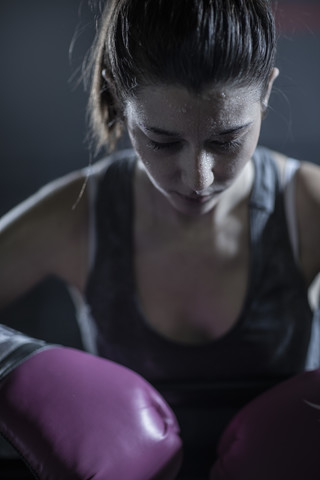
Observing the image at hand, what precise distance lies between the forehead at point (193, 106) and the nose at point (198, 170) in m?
0.04

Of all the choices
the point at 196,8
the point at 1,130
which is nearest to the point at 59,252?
the point at 196,8

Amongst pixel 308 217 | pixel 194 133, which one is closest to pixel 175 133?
pixel 194 133

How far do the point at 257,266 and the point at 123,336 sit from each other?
0.27m

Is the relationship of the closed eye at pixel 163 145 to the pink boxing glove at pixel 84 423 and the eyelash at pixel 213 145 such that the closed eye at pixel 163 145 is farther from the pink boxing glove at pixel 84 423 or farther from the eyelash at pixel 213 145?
the pink boxing glove at pixel 84 423

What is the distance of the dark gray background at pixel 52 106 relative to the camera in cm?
181

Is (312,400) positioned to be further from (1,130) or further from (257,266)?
(1,130)

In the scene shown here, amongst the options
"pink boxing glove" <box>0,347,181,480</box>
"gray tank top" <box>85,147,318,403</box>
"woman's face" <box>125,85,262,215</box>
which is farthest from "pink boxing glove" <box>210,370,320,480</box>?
"woman's face" <box>125,85,262,215</box>

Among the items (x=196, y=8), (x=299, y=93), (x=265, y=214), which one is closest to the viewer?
(x=196, y=8)

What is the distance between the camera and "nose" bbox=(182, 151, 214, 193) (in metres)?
0.73

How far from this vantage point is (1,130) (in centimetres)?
195

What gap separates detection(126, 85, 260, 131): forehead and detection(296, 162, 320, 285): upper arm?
29cm

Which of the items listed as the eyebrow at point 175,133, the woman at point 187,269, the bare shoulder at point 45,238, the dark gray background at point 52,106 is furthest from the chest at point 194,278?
the dark gray background at point 52,106

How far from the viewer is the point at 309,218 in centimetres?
98

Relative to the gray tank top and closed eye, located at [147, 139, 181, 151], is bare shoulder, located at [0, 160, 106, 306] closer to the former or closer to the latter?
the gray tank top
